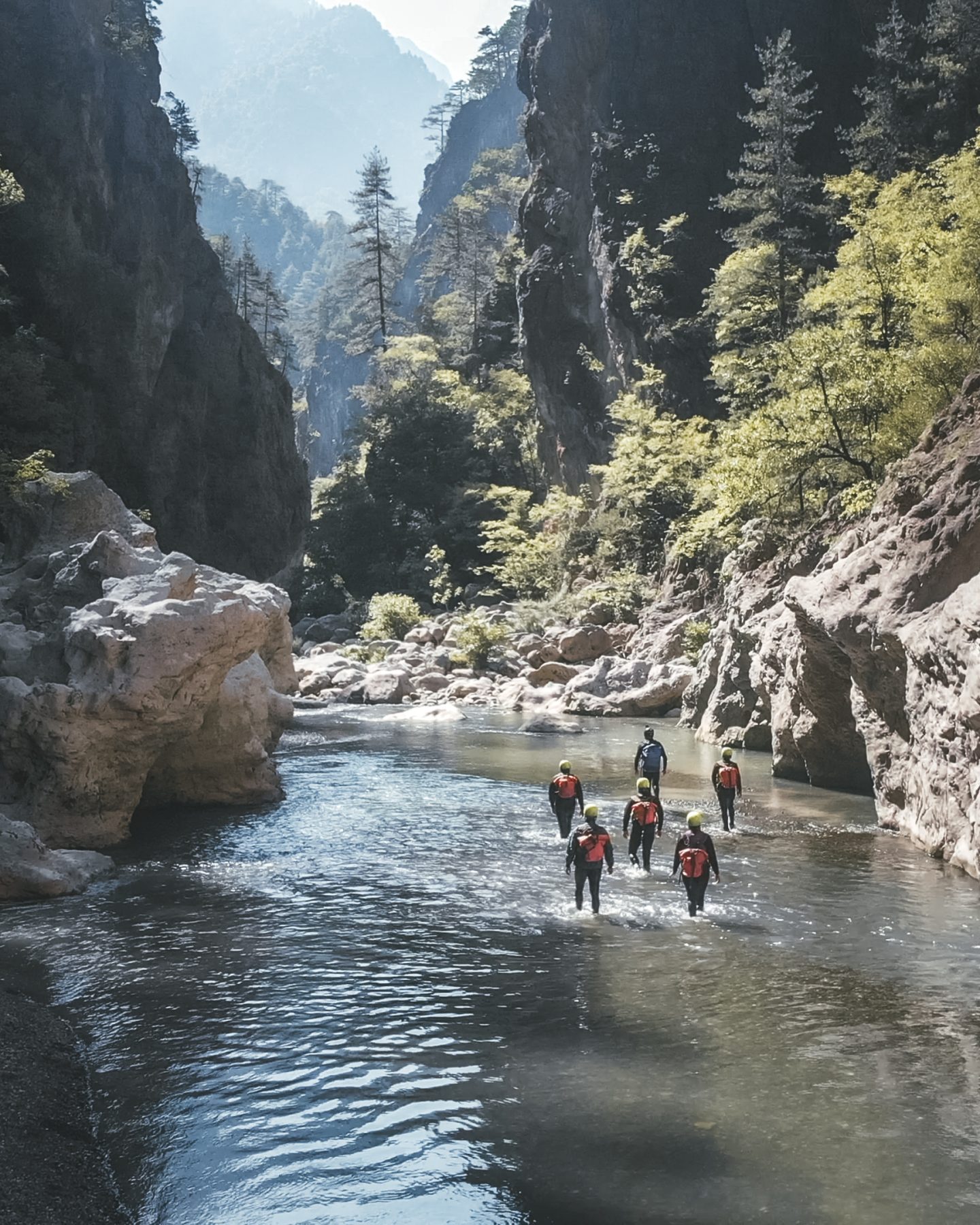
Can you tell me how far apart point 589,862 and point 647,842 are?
2.75 meters

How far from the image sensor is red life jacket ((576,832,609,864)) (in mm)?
13734

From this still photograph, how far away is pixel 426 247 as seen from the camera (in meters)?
110

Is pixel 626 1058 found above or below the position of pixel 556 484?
below

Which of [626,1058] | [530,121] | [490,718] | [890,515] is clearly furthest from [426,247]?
[626,1058]

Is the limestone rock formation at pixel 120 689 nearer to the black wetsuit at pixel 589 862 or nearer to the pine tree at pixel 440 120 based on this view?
the black wetsuit at pixel 589 862

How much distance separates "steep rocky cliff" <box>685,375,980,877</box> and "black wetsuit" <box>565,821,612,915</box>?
205 inches

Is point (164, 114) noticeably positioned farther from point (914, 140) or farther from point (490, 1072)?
point (490, 1072)

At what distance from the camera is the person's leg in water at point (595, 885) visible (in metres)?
13.8

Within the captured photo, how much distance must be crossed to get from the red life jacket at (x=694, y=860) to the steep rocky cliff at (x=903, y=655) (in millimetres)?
4092

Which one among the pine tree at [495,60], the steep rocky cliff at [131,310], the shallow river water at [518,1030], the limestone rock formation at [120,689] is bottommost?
the shallow river water at [518,1030]

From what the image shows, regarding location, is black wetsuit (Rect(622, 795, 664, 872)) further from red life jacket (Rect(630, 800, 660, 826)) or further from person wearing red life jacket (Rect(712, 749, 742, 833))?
person wearing red life jacket (Rect(712, 749, 742, 833))

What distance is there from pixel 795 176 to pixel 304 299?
124799 millimetres

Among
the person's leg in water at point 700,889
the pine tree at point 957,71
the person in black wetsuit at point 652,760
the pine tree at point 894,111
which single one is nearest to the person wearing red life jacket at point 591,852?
the person's leg in water at point 700,889

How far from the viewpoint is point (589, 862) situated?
13.8m
